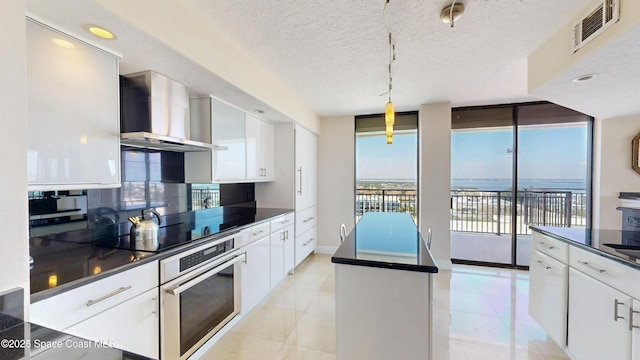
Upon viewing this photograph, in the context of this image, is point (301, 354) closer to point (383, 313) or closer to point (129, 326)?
point (383, 313)

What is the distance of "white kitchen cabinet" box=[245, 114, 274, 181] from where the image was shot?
9.64ft

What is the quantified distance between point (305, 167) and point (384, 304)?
276 centimetres

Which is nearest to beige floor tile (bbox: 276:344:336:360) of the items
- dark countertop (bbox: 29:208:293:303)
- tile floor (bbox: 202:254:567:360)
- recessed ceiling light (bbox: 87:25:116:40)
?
tile floor (bbox: 202:254:567:360)

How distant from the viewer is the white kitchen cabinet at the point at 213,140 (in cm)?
229

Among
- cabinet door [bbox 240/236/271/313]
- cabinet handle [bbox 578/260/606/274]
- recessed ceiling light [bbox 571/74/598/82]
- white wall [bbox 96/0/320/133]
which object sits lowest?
cabinet door [bbox 240/236/271/313]

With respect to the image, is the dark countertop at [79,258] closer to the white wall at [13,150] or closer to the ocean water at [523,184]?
the white wall at [13,150]

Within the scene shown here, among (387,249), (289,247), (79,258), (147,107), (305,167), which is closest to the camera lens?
(79,258)

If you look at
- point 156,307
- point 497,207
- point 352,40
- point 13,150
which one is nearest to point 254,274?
point 156,307

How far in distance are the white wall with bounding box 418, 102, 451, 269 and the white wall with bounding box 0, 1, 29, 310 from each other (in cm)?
385

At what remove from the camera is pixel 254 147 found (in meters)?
3.05

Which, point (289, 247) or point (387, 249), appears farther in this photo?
point (289, 247)

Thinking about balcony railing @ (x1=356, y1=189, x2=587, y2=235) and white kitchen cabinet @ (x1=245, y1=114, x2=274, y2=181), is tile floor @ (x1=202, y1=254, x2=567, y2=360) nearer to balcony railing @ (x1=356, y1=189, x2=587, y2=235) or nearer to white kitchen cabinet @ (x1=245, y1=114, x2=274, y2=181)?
balcony railing @ (x1=356, y1=189, x2=587, y2=235)

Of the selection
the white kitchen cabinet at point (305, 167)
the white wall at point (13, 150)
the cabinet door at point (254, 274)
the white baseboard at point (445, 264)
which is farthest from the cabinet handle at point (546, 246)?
the white wall at point (13, 150)

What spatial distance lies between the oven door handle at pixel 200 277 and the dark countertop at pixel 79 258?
215 millimetres
